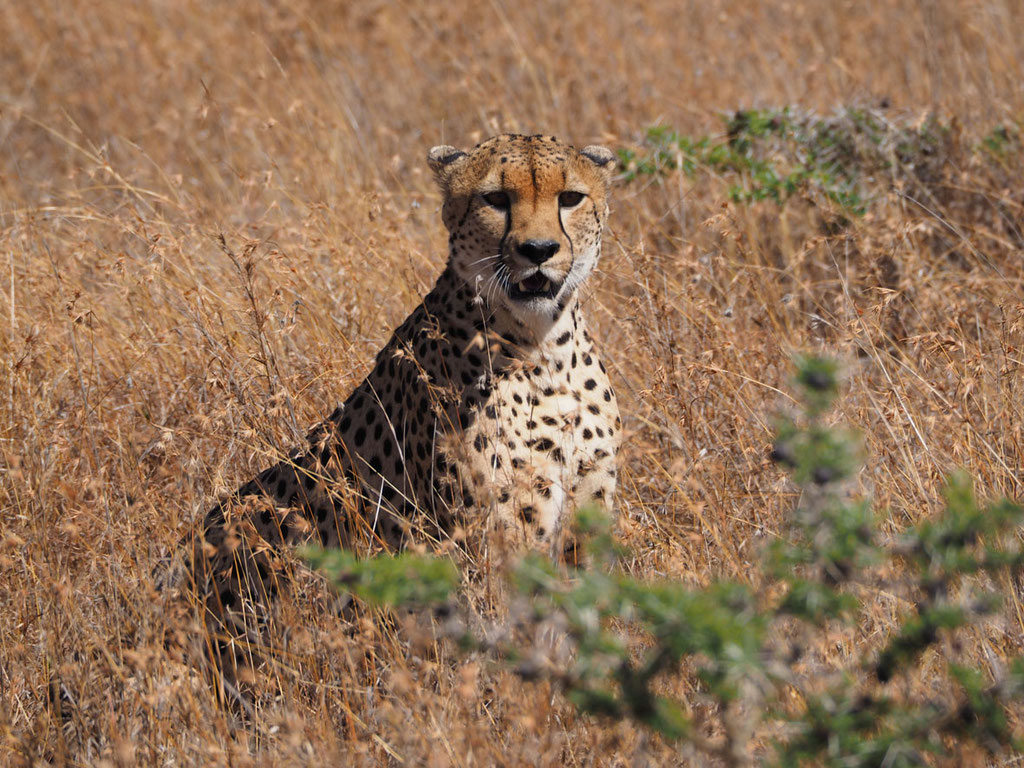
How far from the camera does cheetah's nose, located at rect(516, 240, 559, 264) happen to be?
2.79 m

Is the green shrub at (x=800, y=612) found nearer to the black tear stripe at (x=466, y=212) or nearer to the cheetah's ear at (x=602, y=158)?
the black tear stripe at (x=466, y=212)

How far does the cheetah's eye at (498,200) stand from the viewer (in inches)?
116

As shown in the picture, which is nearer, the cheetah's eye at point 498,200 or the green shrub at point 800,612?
the green shrub at point 800,612

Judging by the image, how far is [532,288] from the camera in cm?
286

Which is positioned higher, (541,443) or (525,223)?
(525,223)

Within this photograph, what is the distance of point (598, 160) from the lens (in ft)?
10.6

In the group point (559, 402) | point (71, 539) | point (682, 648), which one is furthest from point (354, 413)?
point (682, 648)

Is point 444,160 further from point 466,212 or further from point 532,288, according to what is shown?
point 532,288

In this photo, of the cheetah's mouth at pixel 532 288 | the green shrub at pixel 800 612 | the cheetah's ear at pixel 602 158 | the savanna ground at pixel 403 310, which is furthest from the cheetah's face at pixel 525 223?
the green shrub at pixel 800 612

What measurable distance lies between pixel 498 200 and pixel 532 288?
252 mm

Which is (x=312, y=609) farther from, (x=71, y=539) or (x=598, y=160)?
(x=598, y=160)

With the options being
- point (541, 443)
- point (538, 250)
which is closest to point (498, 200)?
point (538, 250)

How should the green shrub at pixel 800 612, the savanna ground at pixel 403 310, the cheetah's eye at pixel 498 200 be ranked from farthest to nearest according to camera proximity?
the cheetah's eye at pixel 498 200, the savanna ground at pixel 403 310, the green shrub at pixel 800 612

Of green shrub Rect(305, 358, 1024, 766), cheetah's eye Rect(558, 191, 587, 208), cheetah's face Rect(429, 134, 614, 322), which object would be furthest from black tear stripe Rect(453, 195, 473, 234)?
green shrub Rect(305, 358, 1024, 766)
